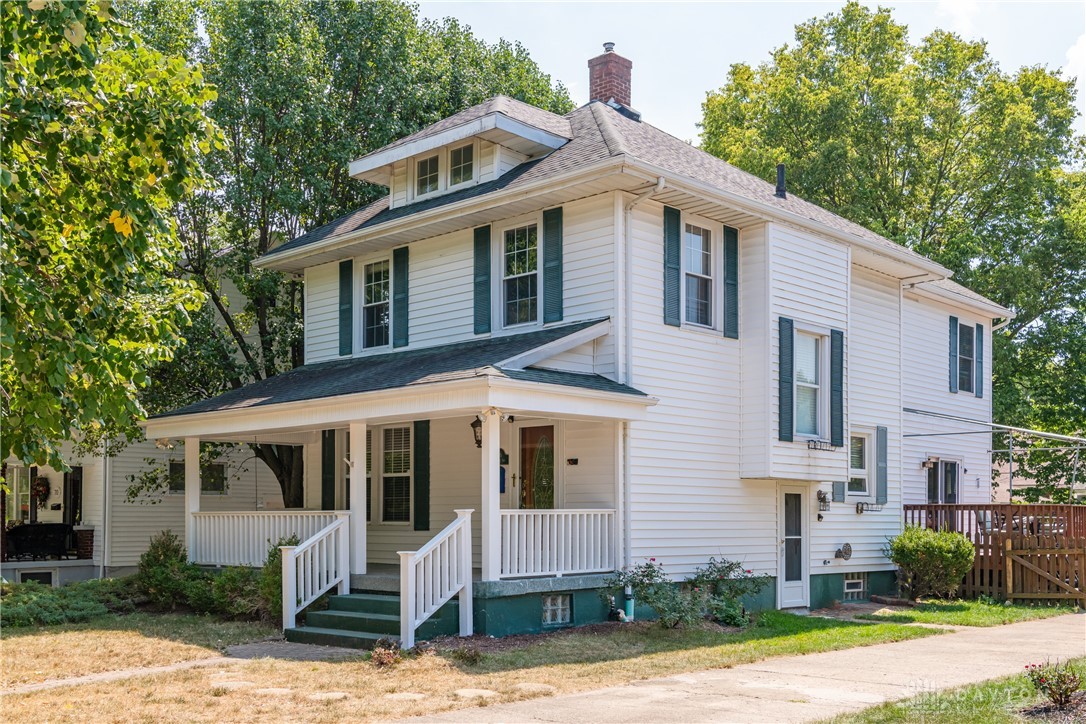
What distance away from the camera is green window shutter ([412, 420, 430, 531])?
54.1 ft

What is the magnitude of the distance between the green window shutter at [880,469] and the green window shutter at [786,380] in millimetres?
3822

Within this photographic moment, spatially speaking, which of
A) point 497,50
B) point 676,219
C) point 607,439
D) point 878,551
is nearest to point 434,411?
point 607,439

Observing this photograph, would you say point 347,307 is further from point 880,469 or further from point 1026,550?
point 1026,550

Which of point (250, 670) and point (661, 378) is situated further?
point (661, 378)

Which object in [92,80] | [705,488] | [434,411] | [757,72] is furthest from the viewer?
[757,72]

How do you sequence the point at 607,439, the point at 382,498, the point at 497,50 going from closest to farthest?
1. the point at 607,439
2. the point at 382,498
3. the point at 497,50

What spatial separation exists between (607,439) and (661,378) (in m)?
1.18

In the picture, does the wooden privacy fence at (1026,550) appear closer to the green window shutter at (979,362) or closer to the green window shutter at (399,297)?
the green window shutter at (979,362)

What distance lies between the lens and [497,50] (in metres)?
26.7

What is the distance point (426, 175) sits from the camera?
1817 centimetres

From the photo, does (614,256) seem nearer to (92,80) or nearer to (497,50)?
(92,80)

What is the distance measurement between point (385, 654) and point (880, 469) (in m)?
10.8

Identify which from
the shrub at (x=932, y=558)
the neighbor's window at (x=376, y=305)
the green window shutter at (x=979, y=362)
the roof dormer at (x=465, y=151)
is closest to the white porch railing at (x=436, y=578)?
the neighbor's window at (x=376, y=305)

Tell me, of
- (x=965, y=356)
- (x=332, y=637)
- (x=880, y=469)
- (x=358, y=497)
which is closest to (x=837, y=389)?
(x=880, y=469)
